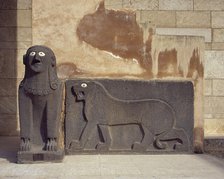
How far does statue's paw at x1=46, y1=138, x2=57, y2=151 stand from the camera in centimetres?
632

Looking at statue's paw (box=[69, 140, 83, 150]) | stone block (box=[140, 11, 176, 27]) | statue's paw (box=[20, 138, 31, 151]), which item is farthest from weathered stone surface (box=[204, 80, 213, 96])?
statue's paw (box=[20, 138, 31, 151])

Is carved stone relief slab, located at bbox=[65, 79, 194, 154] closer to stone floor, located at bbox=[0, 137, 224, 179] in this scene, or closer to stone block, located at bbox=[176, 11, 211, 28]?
stone floor, located at bbox=[0, 137, 224, 179]

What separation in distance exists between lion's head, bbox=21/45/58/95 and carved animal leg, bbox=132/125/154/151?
1587 mm

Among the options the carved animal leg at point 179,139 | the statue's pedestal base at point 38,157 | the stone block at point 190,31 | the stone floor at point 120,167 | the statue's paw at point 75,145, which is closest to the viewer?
the stone floor at point 120,167

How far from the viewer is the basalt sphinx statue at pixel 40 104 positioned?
6.34m

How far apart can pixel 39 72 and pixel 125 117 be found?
1.56 metres

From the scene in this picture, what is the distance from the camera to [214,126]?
30.0ft

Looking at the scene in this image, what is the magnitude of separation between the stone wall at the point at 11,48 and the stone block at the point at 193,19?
10.8ft

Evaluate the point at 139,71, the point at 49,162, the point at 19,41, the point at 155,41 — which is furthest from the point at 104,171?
the point at 19,41

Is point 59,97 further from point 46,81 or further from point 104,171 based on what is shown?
point 104,171

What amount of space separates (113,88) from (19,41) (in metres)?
3.23

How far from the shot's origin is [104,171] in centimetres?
562

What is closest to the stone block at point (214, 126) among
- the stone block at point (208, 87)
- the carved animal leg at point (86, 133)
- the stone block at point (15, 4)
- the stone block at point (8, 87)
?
the stone block at point (208, 87)

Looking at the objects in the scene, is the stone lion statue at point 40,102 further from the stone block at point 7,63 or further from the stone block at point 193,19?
the stone block at point 193,19
